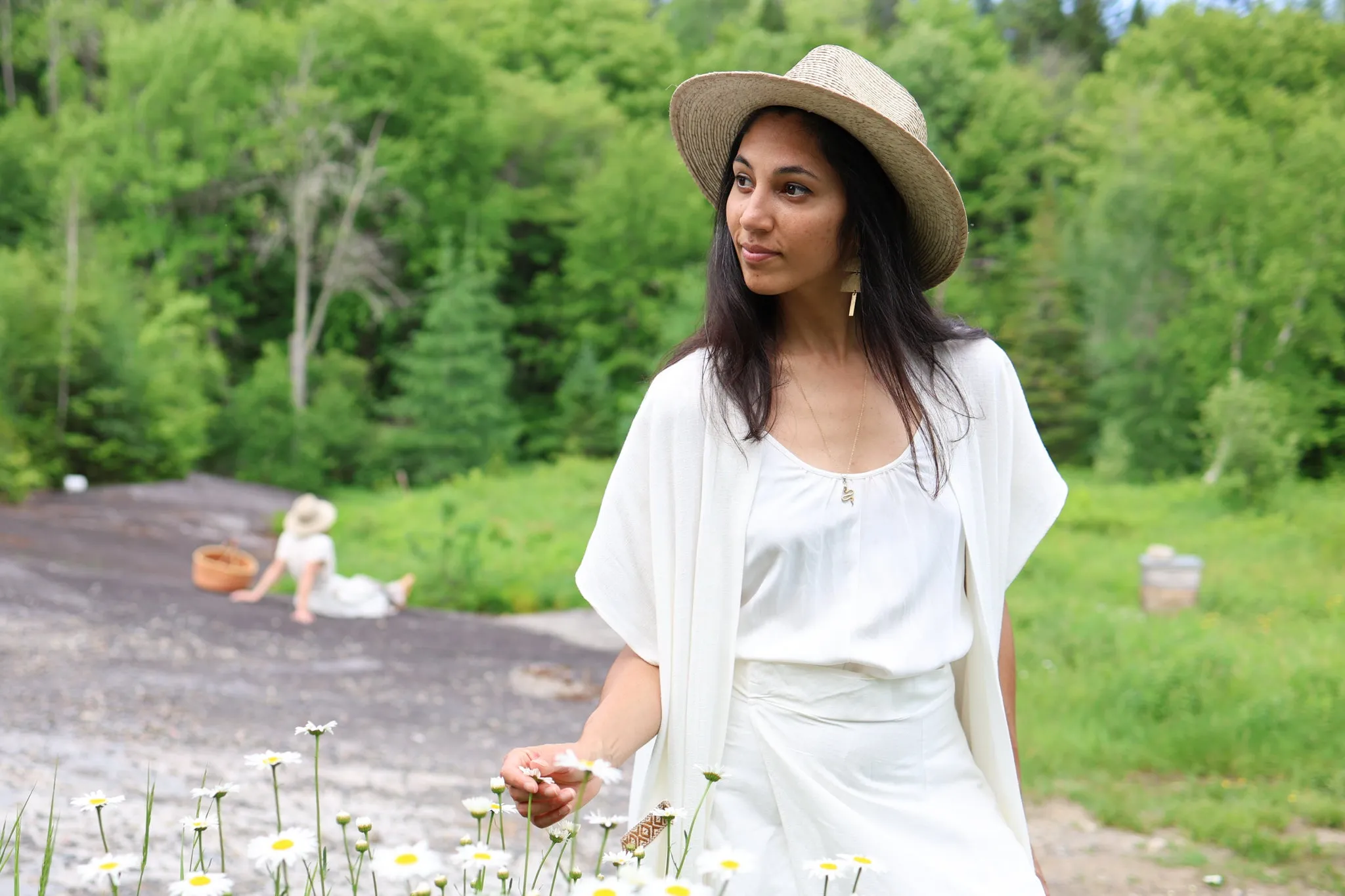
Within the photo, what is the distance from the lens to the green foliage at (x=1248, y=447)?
696 inches

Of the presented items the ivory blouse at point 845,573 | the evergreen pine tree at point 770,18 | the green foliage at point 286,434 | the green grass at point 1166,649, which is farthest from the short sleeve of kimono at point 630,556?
the evergreen pine tree at point 770,18

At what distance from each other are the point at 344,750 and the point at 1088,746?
3653mm

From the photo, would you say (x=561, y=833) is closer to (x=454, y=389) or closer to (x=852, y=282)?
(x=852, y=282)

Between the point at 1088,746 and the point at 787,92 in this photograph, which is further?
the point at 1088,746

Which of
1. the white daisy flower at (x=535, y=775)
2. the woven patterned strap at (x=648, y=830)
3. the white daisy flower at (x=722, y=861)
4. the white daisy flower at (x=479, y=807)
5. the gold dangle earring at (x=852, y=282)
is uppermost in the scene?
the gold dangle earring at (x=852, y=282)

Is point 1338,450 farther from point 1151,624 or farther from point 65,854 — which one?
point 65,854

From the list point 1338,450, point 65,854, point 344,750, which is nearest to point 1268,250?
point 1338,450

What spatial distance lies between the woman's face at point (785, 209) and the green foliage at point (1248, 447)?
694 inches

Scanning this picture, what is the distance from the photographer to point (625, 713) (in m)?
1.62

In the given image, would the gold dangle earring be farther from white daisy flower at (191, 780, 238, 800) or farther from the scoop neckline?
white daisy flower at (191, 780, 238, 800)

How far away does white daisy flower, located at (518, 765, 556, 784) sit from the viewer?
4.46ft

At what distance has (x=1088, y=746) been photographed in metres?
6.45

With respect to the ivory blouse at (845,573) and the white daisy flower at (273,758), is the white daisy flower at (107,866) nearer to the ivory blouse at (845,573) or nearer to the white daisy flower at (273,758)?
the white daisy flower at (273,758)

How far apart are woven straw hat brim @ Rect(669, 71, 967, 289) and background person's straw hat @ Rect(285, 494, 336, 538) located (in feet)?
26.1
